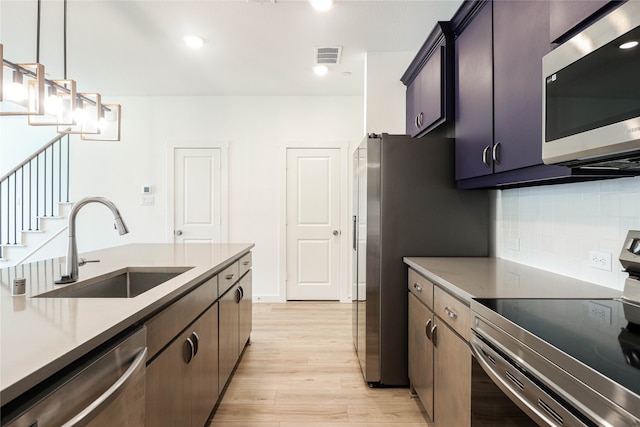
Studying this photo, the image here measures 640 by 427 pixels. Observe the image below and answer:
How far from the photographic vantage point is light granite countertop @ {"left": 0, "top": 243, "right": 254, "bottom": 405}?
0.70m

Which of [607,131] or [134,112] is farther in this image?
[134,112]

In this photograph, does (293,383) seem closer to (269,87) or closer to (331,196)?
(331,196)

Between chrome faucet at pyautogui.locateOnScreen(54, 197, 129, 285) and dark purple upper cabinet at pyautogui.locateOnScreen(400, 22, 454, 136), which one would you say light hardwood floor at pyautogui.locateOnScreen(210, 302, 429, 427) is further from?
dark purple upper cabinet at pyautogui.locateOnScreen(400, 22, 454, 136)

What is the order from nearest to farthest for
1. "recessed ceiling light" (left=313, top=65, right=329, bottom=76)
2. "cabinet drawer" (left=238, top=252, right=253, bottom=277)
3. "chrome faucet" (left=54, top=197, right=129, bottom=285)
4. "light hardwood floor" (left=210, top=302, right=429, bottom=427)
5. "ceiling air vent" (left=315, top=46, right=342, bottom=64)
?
"chrome faucet" (left=54, top=197, right=129, bottom=285), "light hardwood floor" (left=210, top=302, right=429, bottom=427), "cabinet drawer" (left=238, top=252, right=253, bottom=277), "ceiling air vent" (left=315, top=46, right=342, bottom=64), "recessed ceiling light" (left=313, top=65, right=329, bottom=76)

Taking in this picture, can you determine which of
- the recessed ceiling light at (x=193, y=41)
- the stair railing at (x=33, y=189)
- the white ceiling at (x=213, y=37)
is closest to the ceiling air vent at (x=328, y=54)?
the white ceiling at (x=213, y=37)

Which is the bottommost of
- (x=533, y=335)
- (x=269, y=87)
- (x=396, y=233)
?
(x=533, y=335)

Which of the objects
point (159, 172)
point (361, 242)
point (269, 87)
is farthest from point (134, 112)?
point (361, 242)

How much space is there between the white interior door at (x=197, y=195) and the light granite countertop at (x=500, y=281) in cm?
331

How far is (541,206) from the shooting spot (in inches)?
76.1

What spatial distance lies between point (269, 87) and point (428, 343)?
3.61m

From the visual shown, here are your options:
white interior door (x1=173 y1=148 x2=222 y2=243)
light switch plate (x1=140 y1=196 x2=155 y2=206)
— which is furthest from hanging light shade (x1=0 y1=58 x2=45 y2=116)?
light switch plate (x1=140 y1=196 x2=155 y2=206)

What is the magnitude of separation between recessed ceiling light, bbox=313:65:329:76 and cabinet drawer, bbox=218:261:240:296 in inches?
89.6

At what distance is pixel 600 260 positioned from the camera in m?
1.52

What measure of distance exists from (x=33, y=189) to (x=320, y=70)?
4.52 m
